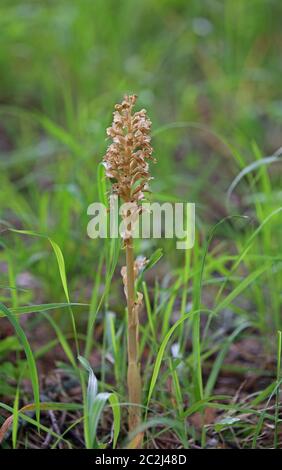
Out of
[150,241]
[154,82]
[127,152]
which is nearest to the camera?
[127,152]

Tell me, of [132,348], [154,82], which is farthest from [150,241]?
[154,82]

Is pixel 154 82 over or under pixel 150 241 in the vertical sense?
over

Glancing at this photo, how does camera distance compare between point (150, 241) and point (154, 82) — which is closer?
point (150, 241)

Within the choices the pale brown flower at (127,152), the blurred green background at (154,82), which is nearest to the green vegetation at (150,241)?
the blurred green background at (154,82)

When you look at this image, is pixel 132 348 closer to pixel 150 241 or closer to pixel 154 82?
pixel 150 241
